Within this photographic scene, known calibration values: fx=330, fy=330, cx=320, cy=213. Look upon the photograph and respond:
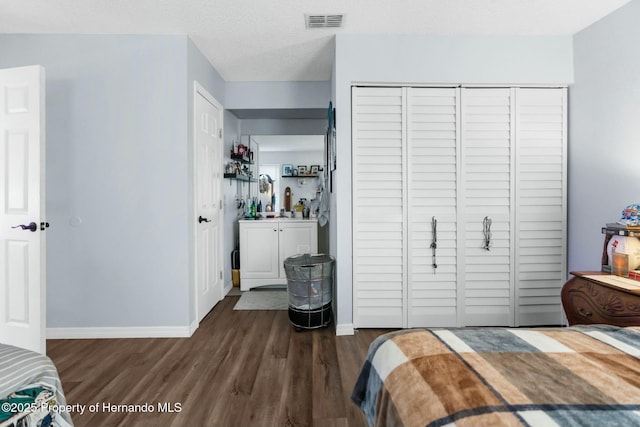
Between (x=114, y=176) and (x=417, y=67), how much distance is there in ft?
8.76

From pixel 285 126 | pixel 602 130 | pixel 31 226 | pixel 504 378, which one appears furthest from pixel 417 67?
pixel 31 226

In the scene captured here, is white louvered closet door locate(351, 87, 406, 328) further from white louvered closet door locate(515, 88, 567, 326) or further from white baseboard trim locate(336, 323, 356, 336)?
white louvered closet door locate(515, 88, 567, 326)

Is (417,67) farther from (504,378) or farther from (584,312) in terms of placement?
(504,378)

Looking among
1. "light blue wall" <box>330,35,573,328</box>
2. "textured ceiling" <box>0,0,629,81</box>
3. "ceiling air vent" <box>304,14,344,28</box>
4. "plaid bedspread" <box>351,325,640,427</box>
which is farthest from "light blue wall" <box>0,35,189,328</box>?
"plaid bedspread" <box>351,325,640,427</box>

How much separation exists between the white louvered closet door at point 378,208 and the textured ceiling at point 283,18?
0.55 meters

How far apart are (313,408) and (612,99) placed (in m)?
2.96

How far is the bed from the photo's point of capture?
0.96 meters

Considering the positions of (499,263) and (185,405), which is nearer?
(185,405)

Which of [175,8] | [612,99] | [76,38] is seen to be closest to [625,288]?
[612,99]

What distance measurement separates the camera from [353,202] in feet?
9.11

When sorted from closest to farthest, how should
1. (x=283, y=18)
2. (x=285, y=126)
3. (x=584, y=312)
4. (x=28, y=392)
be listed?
(x=28, y=392), (x=584, y=312), (x=283, y=18), (x=285, y=126)

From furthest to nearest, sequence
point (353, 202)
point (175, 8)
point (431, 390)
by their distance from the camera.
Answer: point (353, 202) < point (175, 8) < point (431, 390)

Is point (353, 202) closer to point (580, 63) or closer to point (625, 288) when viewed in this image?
point (625, 288)

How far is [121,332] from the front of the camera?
276 cm
